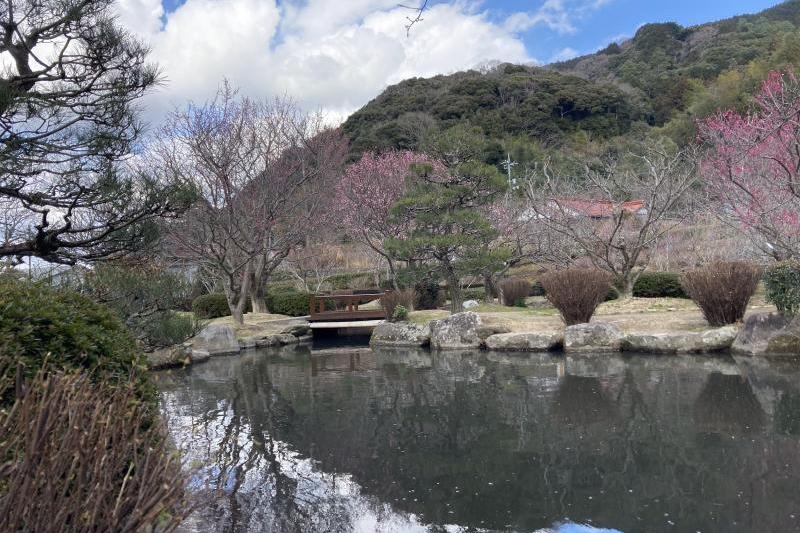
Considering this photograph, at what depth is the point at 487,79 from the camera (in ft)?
111

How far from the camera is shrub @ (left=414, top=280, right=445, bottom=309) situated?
14.9m

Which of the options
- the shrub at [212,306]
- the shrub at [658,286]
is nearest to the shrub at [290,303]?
the shrub at [212,306]

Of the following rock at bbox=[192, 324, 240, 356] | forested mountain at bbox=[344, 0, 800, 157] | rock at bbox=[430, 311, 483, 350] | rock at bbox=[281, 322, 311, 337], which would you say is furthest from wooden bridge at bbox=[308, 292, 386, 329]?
forested mountain at bbox=[344, 0, 800, 157]

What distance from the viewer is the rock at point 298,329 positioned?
1316 centimetres

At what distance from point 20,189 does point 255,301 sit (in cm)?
1251

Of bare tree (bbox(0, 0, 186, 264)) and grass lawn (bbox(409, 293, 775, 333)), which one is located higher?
bare tree (bbox(0, 0, 186, 264))

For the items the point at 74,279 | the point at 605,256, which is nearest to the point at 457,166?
the point at 605,256

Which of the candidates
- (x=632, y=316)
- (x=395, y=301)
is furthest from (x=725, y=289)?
(x=395, y=301)

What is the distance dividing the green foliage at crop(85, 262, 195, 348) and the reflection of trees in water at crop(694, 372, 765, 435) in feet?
16.4

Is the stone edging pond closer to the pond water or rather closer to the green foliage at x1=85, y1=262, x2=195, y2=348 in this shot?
the pond water

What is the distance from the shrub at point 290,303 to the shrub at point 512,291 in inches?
220

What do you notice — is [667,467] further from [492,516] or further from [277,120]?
[277,120]

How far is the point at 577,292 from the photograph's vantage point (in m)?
9.63

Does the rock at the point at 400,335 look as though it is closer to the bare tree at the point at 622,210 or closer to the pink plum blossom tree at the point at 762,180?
the bare tree at the point at 622,210
